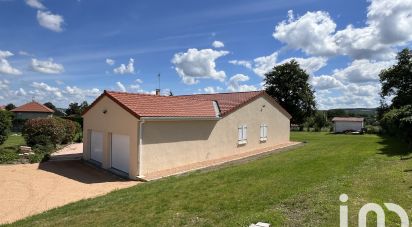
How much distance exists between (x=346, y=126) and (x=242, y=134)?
46.7 m

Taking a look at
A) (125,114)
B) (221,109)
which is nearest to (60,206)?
(125,114)

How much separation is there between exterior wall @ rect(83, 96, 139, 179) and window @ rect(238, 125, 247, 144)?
31.0ft

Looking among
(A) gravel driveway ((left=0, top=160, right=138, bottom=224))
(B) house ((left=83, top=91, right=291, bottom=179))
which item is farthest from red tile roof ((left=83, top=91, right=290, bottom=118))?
(A) gravel driveway ((left=0, top=160, right=138, bottom=224))

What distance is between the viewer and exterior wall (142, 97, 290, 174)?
16.3 m

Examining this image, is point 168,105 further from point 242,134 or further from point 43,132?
point 43,132

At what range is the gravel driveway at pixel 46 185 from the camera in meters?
11.4

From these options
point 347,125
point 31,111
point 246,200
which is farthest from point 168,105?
point 31,111

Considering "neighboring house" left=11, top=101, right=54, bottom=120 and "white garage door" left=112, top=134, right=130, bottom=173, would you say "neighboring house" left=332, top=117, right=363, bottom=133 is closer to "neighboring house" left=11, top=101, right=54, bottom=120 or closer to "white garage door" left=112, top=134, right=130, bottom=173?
"white garage door" left=112, top=134, right=130, bottom=173

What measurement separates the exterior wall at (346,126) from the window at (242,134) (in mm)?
45107

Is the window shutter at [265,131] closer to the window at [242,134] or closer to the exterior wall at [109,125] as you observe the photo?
the window at [242,134]

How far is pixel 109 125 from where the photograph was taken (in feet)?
58.0

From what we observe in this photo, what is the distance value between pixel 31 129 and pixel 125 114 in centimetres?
1152

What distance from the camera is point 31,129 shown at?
23906 millimetres

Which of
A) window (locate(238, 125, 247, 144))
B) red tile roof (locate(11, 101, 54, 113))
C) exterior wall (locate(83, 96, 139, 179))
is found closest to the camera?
exterior wall (locate(83, 96, 139, 179))
